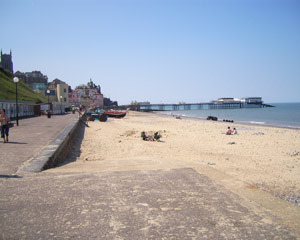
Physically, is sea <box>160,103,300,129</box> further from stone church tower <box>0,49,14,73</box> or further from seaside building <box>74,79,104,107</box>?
stone church tower <box>0,49,14,73</box>

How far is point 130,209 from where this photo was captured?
11.3ft

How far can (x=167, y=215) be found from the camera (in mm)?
3332

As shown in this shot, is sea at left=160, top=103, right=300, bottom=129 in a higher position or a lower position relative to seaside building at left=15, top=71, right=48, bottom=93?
A: lower

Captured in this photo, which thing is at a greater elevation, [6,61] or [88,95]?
[6,61]

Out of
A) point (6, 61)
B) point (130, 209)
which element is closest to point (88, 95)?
point (6, 61)

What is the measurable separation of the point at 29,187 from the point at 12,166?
1.96 metres

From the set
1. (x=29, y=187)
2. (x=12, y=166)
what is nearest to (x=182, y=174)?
(x=29, y=187)

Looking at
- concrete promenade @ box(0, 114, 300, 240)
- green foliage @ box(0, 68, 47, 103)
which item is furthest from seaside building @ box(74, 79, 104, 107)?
concrete promenade @ box(0, 114, 300, 240)

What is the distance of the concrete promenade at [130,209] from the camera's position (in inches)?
113

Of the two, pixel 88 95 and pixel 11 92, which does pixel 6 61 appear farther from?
pixel 11 92

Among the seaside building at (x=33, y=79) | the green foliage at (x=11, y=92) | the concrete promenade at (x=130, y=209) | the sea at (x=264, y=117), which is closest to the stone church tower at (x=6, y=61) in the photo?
the seaside building at (x=33, y=79)

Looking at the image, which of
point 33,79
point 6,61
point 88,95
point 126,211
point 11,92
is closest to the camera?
point 126,211

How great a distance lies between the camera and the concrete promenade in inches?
113

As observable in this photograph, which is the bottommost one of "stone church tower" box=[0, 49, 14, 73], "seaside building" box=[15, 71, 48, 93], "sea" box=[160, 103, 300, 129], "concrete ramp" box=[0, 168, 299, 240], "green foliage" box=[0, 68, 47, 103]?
"sea" box=[160, 103, 300, 129]
